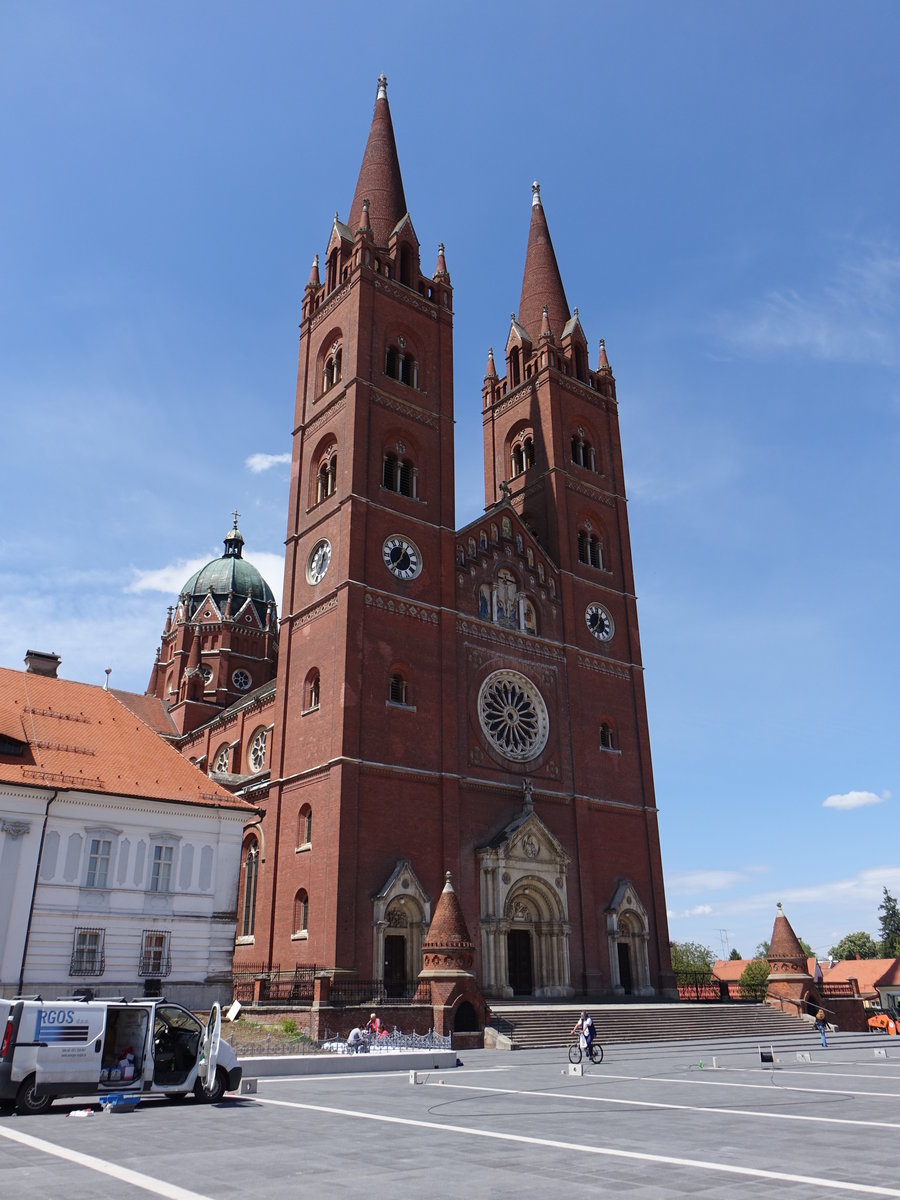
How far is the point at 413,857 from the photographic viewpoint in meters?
32.8

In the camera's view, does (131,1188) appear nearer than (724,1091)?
Yes

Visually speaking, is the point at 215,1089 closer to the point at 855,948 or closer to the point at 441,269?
the point at 441,269

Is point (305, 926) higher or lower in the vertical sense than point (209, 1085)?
higher

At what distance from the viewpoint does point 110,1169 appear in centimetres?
857

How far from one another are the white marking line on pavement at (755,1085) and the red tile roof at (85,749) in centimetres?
1522

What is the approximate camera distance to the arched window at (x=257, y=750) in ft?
141

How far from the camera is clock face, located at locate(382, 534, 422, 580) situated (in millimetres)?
37062

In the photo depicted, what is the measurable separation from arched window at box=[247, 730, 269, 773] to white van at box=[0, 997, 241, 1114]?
2846 centimetres

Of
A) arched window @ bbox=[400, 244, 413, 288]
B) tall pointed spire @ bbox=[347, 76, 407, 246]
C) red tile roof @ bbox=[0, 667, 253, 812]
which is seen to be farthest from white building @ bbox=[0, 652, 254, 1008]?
tall pointed spire @ bbox=[347, 76, 407, 246]

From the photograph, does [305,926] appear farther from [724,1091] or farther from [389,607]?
[724,1091]

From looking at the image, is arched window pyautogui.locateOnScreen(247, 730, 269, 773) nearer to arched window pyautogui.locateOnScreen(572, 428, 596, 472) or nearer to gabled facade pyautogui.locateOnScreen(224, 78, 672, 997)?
gabled facade pyautogui.locateOnScreen(224, 78, 672, 997)

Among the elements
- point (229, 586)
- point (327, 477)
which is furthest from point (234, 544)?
point (327, 477)

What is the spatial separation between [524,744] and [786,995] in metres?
14.3

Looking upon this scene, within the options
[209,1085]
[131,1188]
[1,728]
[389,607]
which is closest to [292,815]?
[389,607]
